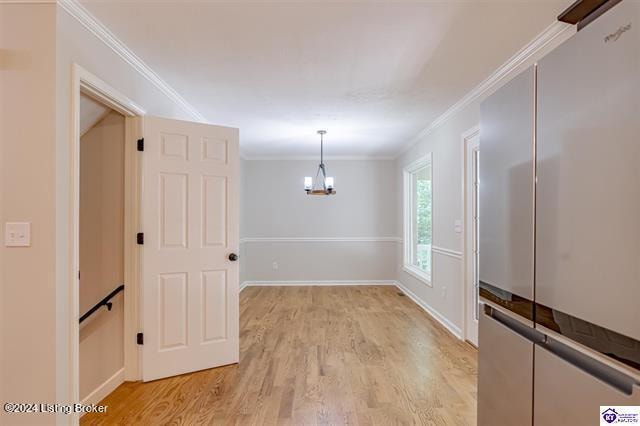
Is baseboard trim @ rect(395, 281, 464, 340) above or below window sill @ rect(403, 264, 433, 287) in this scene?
below

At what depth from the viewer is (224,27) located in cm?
217

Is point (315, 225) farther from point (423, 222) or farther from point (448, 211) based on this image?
point (448, 211)

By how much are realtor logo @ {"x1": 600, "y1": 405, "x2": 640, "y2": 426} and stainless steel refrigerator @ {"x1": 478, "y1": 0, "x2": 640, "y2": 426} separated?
0.01m

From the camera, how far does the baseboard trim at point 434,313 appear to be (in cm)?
382

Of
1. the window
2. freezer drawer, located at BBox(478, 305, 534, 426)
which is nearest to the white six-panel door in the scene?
freezer drawer, located at BBox(478, 305, 534, 426)

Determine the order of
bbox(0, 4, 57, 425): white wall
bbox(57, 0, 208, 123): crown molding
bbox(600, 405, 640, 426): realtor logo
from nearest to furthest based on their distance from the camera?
1. bbox(600, 405, 640, 426): realtor logo
2. bbox(0, 4, 57, 425): white wall
3. bbox(57, 0, 208, 123): crown molding

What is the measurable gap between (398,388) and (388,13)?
2.56 meters

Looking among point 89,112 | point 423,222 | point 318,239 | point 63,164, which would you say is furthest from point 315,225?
point 63,164

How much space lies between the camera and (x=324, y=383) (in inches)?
107

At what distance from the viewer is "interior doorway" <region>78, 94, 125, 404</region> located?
2664mm

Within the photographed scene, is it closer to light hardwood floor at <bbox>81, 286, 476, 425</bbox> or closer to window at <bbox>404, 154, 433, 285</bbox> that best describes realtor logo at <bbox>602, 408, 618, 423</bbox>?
light hardwood floor at <bbox>81, 286, 476, 425</bbox>

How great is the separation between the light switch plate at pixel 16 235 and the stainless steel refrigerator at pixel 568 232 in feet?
7.26

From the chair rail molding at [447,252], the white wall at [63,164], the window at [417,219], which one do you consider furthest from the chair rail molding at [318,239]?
the white wall at [63,164]

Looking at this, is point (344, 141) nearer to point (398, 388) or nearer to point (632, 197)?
point (398, 388)
